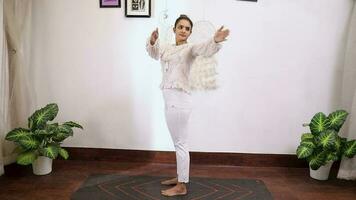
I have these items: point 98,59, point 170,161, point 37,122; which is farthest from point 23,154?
point 170,161

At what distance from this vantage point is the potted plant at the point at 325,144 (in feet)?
8.20

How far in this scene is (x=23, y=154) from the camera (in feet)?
8.21

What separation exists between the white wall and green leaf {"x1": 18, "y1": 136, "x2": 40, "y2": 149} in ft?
1.81

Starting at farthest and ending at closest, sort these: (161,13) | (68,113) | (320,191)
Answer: (68,113), (161,13), (320,191)

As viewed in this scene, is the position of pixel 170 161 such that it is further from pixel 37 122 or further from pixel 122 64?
pixel 37 122

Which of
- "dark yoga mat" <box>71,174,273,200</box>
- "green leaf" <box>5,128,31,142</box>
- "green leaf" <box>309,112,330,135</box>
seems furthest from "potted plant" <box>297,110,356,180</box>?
"green leaf" <box>5,128,31,142</box>

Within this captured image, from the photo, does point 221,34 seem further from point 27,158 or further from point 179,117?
point 27,158

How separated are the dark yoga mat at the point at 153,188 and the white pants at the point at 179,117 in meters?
0.28

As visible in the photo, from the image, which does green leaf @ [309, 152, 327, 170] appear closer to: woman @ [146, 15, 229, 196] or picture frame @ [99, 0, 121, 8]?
woman @ [146, 15, 229, 196]

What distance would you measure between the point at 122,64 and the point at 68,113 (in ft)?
2.30

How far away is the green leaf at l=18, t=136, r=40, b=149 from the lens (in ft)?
8.00

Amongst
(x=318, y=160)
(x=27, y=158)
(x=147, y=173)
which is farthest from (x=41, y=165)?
(x=318, y=160)

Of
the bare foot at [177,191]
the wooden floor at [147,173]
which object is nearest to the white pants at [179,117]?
the bare foot at [177,191]

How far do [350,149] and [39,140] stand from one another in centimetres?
249
